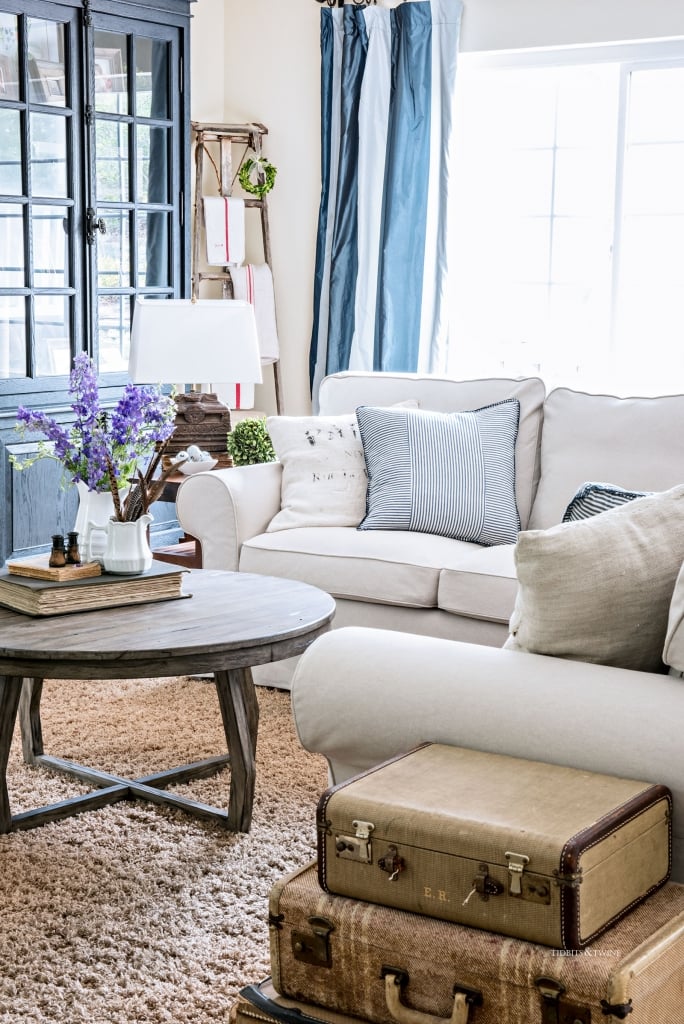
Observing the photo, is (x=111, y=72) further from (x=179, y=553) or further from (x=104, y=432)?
(x=104, y=432)

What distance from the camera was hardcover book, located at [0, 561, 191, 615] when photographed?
99.2 inches

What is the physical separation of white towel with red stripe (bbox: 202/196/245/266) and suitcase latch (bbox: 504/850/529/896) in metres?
4.36

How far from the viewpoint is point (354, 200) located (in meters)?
5.24

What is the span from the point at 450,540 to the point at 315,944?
7.00 feet

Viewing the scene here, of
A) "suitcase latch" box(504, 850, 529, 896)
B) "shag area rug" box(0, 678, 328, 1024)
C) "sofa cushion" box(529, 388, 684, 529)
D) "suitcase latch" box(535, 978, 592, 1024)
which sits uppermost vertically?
"sofa cushion" box(529, 388, 684, 529)

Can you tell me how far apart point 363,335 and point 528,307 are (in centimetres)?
70

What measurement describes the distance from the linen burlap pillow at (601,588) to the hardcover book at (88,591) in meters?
1.08

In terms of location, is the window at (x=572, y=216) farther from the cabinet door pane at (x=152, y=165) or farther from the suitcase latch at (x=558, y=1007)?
the suitcase latch at (x=558, y=1007)

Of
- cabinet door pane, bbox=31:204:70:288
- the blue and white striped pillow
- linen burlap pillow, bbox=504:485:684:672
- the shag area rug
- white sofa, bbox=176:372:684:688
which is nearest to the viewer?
linen burlap pillow, bbox=504:485:684:672

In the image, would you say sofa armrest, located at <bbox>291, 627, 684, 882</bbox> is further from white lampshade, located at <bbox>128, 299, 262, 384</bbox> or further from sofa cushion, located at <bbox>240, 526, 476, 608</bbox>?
white lampshade, located at <bbox>128, 299, 262, 384</bbox>

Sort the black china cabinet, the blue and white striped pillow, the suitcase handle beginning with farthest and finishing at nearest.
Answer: the black china cabinet
the blue and white striped pillow
the suitcase handle

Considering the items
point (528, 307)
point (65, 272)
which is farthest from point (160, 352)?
point (528, 307)

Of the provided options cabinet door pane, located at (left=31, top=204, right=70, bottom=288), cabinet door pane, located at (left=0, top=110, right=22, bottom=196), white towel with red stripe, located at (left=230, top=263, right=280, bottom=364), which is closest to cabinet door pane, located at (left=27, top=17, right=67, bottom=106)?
cabinet door pane, located at (left=0, top=110, right=22, bottom=196)

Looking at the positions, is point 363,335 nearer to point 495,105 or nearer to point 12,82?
point 495,105
